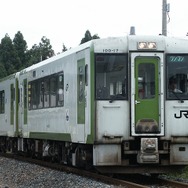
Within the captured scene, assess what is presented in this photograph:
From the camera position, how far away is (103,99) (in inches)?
490

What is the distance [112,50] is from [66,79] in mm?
2438

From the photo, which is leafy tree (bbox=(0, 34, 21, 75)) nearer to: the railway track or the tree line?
the tree line

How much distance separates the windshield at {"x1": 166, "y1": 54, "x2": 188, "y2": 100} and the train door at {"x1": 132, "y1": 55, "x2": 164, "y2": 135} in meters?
0.24

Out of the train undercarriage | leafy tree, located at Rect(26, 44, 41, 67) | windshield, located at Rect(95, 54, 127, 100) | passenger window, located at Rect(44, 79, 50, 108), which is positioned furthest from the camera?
leafy tree, located at Rect(26, 44, 41, 67)

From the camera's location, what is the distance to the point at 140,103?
40.7ft

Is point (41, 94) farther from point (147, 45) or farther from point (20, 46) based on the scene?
point (20, 46)

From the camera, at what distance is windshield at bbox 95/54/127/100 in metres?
12.5

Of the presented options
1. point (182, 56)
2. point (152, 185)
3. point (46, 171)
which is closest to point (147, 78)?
point (182, 56)

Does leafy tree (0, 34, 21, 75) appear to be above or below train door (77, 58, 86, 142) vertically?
above

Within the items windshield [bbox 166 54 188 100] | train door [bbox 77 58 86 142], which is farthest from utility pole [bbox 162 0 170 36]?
windshield [bbox 166 54 188 100]

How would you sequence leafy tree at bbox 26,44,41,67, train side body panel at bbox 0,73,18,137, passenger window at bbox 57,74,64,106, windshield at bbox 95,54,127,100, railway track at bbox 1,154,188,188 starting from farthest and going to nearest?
leafy tree at bbox 26,44,41,67 → train side body panel at bbox 0,73,18,137 → passenger window at bbox 57,74,64,106 → windshield at bbox 95,54,127,100 → railway track at bbox 1,154,188,188

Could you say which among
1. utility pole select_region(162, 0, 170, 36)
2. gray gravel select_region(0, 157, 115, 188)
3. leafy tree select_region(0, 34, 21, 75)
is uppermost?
leafy tree select_region(0, 34, 21, 75)

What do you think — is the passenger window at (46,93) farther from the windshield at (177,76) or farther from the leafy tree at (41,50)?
the leafy tree at (41,50)

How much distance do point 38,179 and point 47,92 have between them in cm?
334
